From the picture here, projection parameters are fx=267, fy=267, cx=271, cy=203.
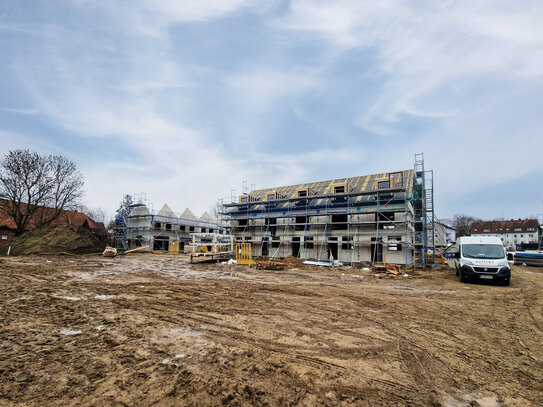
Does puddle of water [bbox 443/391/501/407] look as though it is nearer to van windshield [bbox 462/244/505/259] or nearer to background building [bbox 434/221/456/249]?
van windshield [bbox 462/244/505/259]

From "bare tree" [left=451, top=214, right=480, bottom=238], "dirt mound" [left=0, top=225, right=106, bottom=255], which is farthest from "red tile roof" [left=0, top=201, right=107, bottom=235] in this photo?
"bare tree" [left=451, top=214, right=480, bottom=238]

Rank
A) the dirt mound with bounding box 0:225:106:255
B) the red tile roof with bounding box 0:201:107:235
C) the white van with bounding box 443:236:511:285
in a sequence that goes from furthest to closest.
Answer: the red tile roof with bounding box 0:201:107:235, the dirt mound with bounding box 0:225:106:255, the white van with bounding box 443:236:511:285

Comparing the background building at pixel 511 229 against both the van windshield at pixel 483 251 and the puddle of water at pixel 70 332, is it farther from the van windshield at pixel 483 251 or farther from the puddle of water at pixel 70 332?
the puddle of water at pixel 70 332

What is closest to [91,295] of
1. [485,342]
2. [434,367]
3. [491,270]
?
[434,367]

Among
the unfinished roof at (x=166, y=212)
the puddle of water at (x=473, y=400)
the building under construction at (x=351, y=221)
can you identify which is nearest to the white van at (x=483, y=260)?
the building under construction at (x=351, y=221)

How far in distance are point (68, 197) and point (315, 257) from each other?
27009 mm

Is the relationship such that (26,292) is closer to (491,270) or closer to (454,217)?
(491,270)

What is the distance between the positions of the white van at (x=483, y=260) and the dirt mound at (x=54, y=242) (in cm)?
2969

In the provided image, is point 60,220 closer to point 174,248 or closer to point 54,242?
point 54,242

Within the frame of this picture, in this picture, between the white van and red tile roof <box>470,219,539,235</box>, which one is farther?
red tile roof <box>470,219,539,235</box>

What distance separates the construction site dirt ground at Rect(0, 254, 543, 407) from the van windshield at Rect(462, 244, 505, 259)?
5.73m

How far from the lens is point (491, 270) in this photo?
11.4m

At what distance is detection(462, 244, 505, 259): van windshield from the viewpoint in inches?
466

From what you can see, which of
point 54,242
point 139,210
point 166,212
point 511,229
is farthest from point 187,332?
point 511,229
